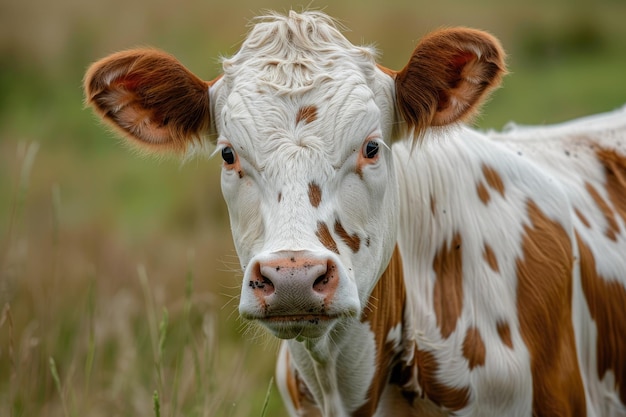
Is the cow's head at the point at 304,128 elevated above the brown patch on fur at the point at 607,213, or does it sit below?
above

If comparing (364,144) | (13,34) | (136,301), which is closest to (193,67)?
(13,34)

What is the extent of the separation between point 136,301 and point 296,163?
508 cm

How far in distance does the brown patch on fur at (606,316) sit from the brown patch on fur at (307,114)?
1.79 metres

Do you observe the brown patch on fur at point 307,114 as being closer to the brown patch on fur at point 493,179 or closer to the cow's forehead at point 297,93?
the cow's forehead at point 297,93

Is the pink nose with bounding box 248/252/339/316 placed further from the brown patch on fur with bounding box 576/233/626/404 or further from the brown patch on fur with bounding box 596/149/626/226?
the brown patch on fur with bounding box 596/149/626/226

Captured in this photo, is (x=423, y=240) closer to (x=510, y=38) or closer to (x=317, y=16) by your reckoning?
(x=317, y=16)

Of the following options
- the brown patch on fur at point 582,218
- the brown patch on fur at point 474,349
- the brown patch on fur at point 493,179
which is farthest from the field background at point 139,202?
the brown patch on fur at point 474,349

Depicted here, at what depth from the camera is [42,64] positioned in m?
17.3

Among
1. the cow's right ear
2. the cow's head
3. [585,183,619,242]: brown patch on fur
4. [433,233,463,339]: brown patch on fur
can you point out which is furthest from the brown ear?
[585,183,619,242]: brown patch on fur

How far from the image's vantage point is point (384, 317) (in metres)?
4.61

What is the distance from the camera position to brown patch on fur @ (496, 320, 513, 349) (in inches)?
184

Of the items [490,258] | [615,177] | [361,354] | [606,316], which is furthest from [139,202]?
[361,354]

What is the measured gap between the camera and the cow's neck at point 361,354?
4.53 metres

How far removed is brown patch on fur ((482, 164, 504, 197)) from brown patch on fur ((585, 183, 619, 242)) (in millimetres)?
752
